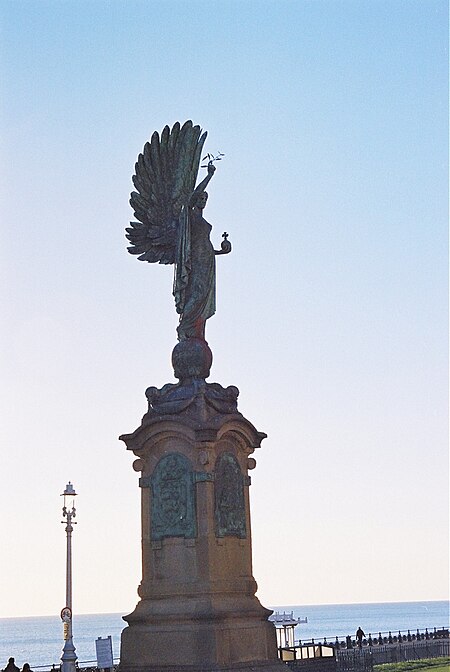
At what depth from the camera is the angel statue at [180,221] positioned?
25.1 m

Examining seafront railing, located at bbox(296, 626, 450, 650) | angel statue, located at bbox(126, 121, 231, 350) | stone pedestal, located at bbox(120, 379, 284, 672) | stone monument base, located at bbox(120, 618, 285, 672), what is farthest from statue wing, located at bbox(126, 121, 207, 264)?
seafront railing, located at bbox(296, 626, 450, 650)

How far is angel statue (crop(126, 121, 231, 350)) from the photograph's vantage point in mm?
25062

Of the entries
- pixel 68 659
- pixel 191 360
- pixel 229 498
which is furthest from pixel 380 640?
pixel 191 360

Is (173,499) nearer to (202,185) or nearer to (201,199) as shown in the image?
(201,199)

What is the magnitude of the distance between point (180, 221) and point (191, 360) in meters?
3.29

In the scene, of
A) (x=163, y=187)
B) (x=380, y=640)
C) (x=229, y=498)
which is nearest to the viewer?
(x=229, y=498)

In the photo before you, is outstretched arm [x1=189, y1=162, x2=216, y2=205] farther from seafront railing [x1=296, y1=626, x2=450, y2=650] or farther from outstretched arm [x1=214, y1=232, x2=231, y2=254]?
seafront railing [x1=296, y1=626, x2=450, y2=650]

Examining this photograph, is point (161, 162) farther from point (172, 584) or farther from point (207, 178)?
point (172, 584)

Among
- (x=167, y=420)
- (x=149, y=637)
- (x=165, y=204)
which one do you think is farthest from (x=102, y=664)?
(x=165, y=204)

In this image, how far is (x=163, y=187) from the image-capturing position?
26344mm

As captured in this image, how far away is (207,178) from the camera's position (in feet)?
84.5

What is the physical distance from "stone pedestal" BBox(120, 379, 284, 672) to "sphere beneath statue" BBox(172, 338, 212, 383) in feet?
0.88

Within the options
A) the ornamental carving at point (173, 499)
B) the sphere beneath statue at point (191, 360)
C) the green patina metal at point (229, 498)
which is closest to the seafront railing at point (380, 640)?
the green patina metal at point (229, 498)

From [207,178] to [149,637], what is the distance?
1013 centimetres
